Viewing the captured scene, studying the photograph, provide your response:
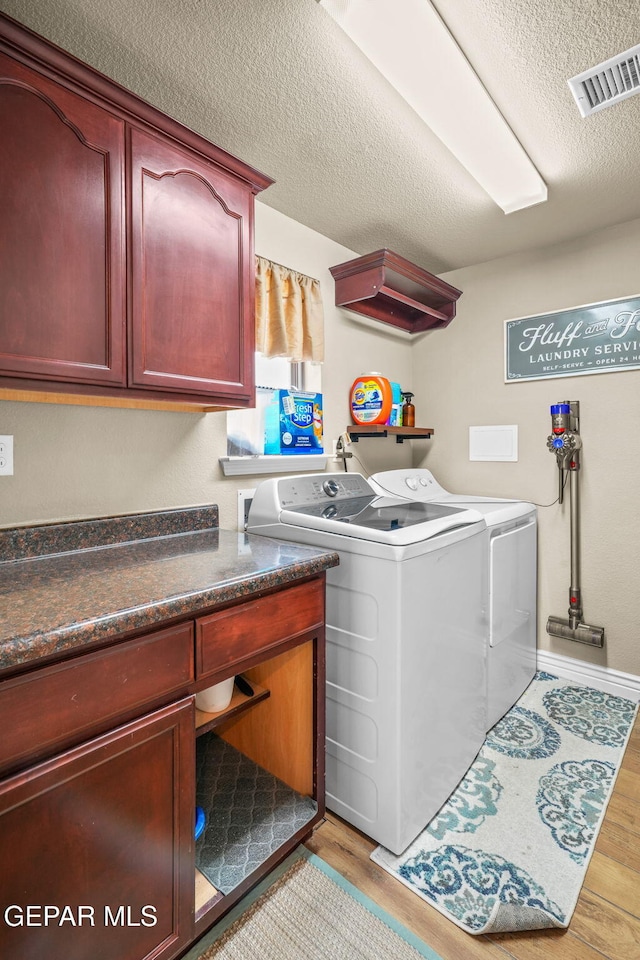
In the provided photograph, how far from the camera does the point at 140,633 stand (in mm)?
1006

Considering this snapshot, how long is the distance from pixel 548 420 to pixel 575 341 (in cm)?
45

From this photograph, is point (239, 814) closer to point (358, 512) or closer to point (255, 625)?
point (255, 625)

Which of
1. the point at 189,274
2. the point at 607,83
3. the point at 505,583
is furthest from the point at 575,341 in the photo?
the point at 189,274

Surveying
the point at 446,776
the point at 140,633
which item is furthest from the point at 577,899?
the point at 140,633

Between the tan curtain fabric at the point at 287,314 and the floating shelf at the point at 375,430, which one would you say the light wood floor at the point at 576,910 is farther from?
the tan curtain fabric at the point at 287,314

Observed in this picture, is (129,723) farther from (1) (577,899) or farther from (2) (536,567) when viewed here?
(2) (536,567)

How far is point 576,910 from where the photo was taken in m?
1.35

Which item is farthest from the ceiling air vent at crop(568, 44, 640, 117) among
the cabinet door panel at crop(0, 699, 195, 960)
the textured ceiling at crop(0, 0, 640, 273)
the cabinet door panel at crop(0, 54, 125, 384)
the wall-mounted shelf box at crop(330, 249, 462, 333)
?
the cabinet door panel at crop(0, 699, 195, 960)

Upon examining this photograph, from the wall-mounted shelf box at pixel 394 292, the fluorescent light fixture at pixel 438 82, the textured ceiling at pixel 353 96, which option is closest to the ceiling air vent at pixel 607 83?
the textured ceiling at pixel 353 96

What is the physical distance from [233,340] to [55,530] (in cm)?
84

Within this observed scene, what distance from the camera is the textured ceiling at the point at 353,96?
1.30 metres

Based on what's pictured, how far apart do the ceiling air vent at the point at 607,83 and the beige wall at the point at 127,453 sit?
1303mm

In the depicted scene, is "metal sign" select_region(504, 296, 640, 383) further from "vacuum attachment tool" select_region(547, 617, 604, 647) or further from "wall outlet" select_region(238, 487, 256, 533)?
"wall outlet" select_region(238, 487, 256, 533)

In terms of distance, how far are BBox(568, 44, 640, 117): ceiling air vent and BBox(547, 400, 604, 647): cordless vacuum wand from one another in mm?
1385
